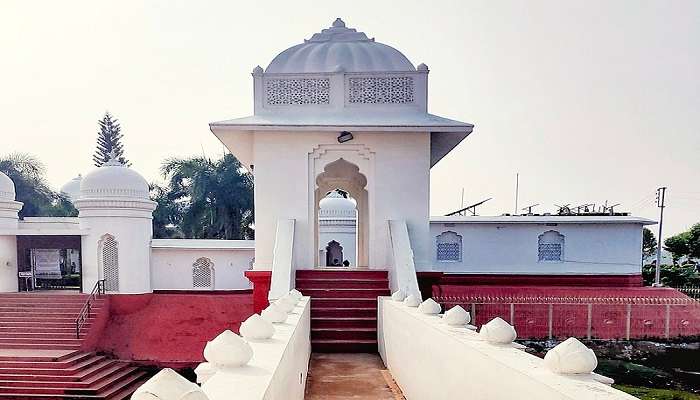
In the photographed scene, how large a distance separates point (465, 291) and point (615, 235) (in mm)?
6324

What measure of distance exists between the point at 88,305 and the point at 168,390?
13.6 m

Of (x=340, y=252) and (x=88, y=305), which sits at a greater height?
(x=340, y=252)

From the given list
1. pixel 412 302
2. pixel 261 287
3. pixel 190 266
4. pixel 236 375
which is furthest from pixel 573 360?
pixel 190 266

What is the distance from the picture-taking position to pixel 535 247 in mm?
16062

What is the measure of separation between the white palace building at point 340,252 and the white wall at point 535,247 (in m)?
0.05

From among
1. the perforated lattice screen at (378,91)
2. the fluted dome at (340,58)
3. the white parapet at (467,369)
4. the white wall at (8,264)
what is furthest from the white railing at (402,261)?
the white wall at (8,264)

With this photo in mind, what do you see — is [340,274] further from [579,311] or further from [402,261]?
[579,311]

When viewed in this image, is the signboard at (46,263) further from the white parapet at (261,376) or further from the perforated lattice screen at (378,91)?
the white parapet at (261,376)

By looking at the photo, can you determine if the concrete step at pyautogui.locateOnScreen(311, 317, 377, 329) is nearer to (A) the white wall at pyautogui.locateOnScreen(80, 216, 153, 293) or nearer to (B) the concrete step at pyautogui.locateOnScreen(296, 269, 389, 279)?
(B) the concrete step at pyautogui.locateOnScreen(296, 269, 389, 279)

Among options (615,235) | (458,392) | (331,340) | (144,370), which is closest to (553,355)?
(458,392)

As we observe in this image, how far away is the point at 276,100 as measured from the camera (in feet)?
28.1

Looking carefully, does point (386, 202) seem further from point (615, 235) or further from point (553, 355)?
point (615, 235)

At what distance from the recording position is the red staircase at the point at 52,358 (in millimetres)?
10812

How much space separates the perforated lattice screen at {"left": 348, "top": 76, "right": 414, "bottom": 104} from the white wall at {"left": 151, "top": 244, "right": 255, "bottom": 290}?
313 inches
